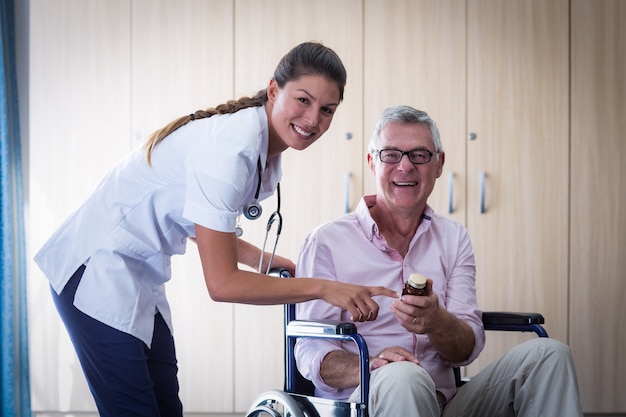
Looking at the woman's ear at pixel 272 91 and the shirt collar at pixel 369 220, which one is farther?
the shirt collar at pixel 369 220

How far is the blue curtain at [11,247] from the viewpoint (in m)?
3.46

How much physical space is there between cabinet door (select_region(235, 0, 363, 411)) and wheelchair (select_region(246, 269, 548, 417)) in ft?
5.01

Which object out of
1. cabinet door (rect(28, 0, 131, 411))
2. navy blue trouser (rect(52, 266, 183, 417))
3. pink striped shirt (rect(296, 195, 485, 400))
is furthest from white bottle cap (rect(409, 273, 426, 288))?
cabinet door (rect(28, 0, 131, 411))

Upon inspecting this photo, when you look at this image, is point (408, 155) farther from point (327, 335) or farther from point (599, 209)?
point (599, 209)

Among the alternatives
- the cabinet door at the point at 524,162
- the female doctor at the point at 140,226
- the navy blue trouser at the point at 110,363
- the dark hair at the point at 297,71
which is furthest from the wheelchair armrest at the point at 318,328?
the cabinet door at the point at 524,162

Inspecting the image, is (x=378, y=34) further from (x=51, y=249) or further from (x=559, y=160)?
(x=51, y=249)

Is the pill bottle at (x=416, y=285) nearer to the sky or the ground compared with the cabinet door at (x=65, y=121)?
nearer to the ground

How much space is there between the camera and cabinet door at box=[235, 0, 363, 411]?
3434 mm

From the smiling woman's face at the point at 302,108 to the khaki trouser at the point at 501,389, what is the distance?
553mm

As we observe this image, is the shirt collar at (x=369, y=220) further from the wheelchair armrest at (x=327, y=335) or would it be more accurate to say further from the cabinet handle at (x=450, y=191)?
the cabinet handle at (x=450, y=191)

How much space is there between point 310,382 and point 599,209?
2.06 m

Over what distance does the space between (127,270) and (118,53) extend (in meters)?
2.11

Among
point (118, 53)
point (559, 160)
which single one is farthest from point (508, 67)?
point (118, 53)

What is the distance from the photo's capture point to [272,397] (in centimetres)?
173
